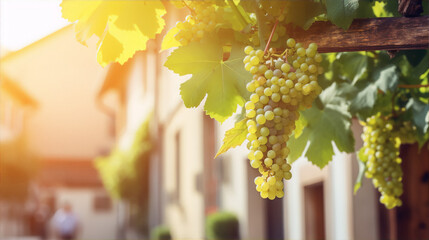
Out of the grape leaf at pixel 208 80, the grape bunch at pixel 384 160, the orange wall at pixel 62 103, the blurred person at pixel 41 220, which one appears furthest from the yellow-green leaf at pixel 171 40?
the orange wall at pixel 62 103

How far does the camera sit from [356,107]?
2.34 meters

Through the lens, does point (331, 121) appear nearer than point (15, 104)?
Yes

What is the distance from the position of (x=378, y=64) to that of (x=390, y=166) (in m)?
0.39

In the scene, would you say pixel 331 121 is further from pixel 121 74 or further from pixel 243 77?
pixel 121 74

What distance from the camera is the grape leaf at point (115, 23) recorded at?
1.67 m

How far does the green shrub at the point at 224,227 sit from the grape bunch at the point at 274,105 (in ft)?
23.2

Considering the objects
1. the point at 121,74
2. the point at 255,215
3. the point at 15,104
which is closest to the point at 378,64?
the point at 255,215

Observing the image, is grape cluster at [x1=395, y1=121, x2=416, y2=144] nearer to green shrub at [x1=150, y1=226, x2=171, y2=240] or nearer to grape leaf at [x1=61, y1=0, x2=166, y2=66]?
grape leaf at [x1=61, y1=0, x2=166, y2=66]

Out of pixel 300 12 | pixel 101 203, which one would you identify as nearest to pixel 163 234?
pixel 300 12

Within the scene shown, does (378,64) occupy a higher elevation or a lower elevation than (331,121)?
higher

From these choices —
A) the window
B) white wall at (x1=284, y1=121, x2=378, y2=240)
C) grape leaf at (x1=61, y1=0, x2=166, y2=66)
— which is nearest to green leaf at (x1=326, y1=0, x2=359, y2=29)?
grape leaf at (x1=61, y1=0, x2=166, y2=66)

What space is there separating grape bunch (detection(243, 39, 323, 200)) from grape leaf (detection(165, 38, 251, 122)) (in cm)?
12

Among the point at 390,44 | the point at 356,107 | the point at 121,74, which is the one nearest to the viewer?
the point at 390,44

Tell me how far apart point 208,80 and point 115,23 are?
30 cm
